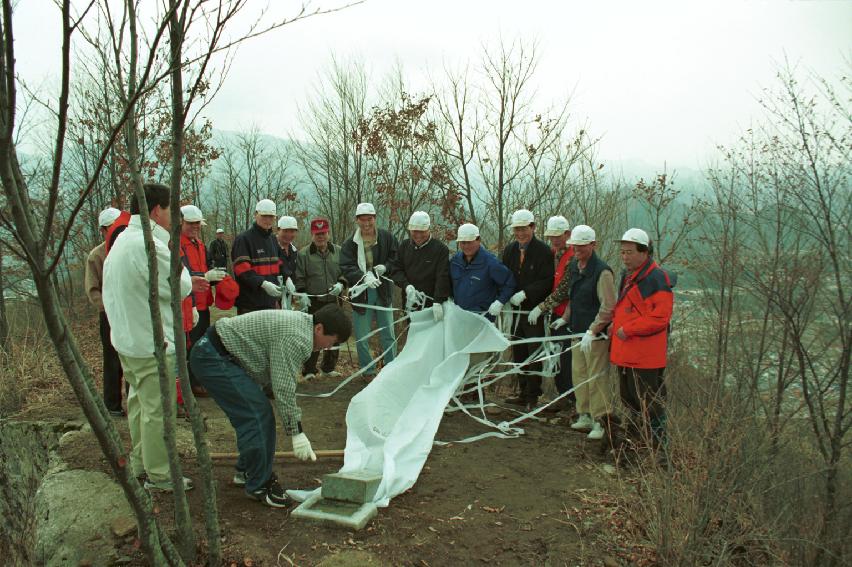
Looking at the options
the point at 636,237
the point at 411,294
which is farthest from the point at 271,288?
the point at 636,237

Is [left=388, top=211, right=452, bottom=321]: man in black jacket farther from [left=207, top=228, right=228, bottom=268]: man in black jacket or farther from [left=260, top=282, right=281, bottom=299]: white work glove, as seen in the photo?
[left=207, top=228, right=228, bottom=268]: man in black jacket

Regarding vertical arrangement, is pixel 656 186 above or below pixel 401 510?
above

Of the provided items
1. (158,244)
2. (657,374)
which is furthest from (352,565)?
(657,374)

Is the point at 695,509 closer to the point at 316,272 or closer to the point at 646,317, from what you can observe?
the point at 646,317

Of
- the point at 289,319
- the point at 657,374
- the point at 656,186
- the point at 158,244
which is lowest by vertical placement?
the point at 657,374

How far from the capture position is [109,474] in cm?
426

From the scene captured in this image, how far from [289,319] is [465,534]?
5.34 ft

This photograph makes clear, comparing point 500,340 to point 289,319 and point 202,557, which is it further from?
point 202,557

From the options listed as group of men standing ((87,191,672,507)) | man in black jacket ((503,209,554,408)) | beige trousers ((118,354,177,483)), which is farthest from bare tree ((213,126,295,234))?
beige trousers ((118,354,177,483))

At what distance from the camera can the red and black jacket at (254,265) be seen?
6262 millimetres

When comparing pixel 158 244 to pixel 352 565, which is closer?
pixel 352 565

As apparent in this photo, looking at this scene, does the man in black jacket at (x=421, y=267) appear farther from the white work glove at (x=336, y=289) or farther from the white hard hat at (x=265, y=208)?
the white hard hat at (x=265, y=208)

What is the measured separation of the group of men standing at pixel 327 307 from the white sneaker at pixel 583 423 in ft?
0.05

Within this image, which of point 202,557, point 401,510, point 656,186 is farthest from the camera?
point 656,186
